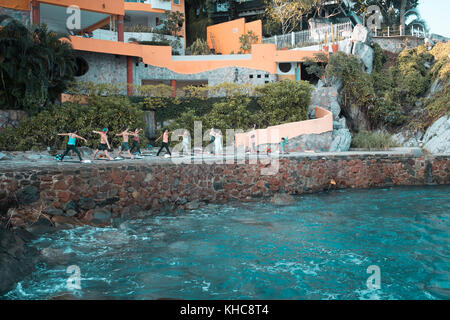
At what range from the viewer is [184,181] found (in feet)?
46.8

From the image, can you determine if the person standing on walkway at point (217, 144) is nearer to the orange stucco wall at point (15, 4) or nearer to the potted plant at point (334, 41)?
the orange stucco wall at point (15, 4)

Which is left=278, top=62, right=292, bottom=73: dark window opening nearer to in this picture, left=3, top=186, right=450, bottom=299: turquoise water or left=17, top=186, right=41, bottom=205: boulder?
left=3, top=186, right=450, bottom=299: turquoise water

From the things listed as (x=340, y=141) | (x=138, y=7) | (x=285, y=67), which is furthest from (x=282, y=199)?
(x=138, y=7)

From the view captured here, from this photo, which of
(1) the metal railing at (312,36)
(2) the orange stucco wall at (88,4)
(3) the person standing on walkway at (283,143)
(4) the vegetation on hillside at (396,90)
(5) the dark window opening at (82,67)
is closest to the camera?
(3) the person standing on walkway at (283,143)

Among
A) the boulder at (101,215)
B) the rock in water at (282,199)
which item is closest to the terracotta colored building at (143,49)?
the rock in water at (282,199)

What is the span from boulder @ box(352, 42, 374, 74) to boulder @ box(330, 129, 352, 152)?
8.31 m

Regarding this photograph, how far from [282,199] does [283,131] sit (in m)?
7.27

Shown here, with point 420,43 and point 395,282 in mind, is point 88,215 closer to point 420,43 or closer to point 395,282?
point 395,282

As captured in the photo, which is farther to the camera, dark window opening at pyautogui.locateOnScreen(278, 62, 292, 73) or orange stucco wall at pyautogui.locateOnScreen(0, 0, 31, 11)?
dark window opening at pyautogui.locateOnScreen(278, 62, 292, 73)

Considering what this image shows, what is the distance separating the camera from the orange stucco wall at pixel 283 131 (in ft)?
69.4

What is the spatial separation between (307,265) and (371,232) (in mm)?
3531

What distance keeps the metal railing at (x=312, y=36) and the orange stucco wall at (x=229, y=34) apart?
1.64m

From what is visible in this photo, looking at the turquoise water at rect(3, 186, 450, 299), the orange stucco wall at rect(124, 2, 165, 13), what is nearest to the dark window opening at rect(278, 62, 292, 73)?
the orange stucco wall at rect(124, 2, 165, 13)

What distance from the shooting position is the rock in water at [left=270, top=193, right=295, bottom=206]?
14659 mm
